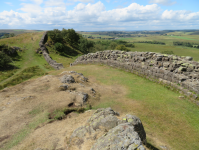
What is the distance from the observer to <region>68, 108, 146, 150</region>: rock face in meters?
4.95

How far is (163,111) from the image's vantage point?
1088 cm

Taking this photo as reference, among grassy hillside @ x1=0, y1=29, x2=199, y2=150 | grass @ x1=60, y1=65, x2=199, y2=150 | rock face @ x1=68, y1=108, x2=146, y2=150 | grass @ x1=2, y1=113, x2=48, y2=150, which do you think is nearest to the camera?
rock face @ x1=68, y1=108, x2=146, y2=150

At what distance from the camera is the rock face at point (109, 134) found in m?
4.95

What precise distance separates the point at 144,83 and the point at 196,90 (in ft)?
18.8

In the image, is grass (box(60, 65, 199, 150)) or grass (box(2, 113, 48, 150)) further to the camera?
grass (box(60, 65, 199, 150))

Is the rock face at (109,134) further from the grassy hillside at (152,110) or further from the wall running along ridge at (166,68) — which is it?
the wall running along ridge at (166,68)

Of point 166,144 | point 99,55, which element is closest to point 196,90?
point 166,144

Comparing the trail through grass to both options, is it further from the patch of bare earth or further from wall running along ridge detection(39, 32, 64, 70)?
the patch of bare earth

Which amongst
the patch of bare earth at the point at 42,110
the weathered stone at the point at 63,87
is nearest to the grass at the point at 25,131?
the patch of bare earth at the point at 42,110

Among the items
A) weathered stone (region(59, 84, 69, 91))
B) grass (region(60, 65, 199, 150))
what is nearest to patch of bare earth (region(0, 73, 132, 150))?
weathered stone (region(59, 84, 69, 91))

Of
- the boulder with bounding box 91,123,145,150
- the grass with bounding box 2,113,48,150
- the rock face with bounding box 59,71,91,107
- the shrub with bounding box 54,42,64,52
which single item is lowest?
the grass with bounding box 2,113,48,150

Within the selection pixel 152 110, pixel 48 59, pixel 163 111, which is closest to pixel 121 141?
pixel 152 110

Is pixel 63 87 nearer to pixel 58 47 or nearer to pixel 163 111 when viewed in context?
pixel 163 111

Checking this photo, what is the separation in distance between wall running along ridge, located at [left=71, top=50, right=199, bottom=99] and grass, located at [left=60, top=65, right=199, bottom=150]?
1.14 meters
